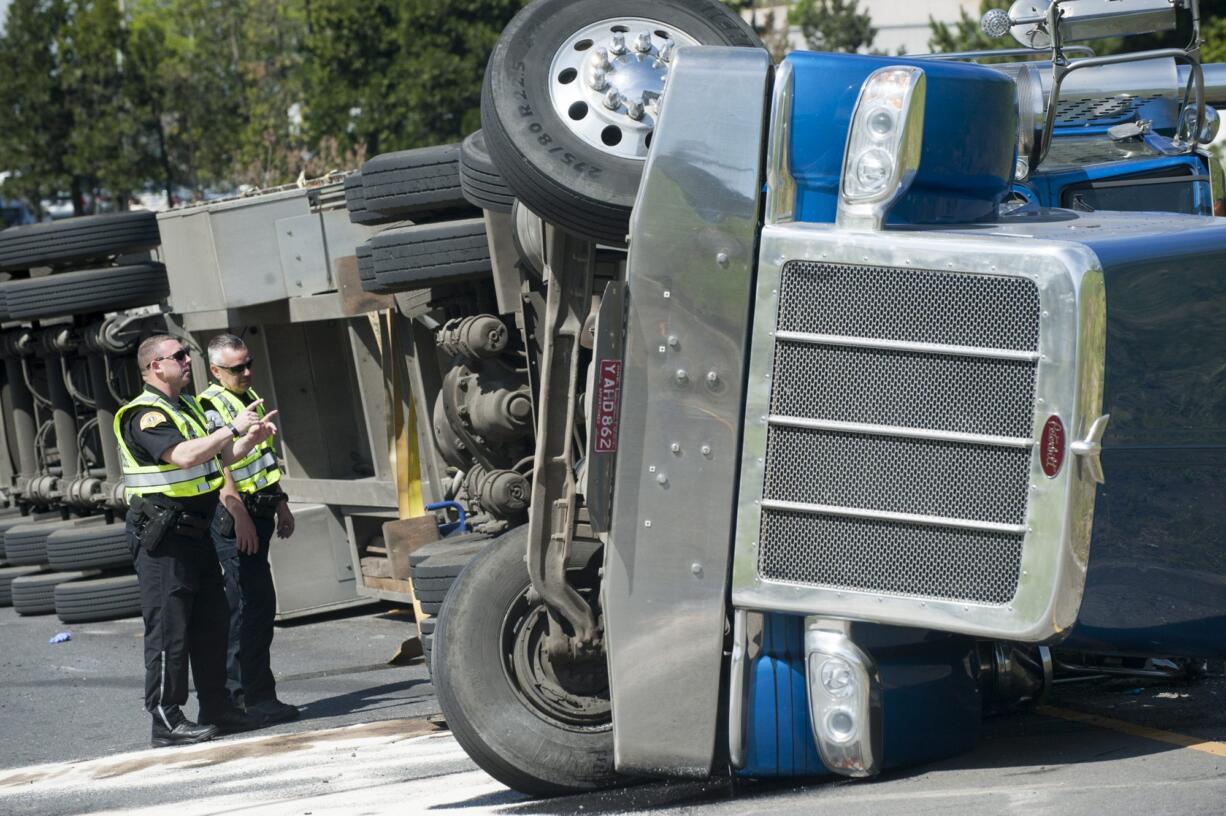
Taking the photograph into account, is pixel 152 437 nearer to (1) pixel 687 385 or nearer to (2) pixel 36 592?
(1) pixel 687 385

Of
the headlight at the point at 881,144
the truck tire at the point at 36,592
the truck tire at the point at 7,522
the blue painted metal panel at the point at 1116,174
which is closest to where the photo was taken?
the headlight at the point at 881,144

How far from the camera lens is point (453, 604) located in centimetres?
508

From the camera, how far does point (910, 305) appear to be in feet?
13.4

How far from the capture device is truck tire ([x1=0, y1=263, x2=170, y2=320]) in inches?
426

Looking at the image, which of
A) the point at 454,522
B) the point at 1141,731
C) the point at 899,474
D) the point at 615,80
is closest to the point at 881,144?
the point at 899,474

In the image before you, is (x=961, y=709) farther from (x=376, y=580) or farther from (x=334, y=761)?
(x=376, y=580)

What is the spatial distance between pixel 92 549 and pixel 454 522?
3.41 meters

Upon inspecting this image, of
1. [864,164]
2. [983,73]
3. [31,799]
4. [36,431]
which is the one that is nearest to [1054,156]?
[983,73]

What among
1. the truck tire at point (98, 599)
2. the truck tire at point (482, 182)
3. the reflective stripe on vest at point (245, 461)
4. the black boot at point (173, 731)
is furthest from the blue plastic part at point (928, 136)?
the truck tire at point (98, 599)

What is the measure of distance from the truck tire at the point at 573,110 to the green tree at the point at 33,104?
110 feet

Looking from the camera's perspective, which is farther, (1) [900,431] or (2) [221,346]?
(2) [221,346]

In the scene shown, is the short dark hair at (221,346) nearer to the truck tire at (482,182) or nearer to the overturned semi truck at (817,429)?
the truck tire at (482,182)

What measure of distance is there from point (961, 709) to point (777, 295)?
4.77 feet

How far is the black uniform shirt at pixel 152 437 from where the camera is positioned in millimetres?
7160
